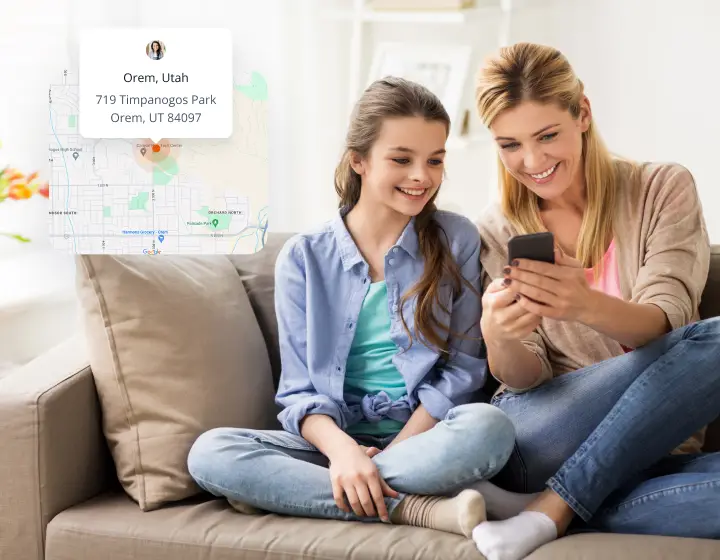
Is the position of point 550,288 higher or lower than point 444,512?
higher

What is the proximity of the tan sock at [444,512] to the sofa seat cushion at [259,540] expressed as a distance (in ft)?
0.06

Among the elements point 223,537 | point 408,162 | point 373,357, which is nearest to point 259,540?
point 223,537

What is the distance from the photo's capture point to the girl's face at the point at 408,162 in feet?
5.72

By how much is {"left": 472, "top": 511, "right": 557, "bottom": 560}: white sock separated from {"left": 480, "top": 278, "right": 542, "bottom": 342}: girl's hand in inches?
11.2

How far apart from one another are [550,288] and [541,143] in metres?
0.33

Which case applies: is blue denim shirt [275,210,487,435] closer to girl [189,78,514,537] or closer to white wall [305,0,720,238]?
girl [189,78,514,537]

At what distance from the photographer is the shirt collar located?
1.81m

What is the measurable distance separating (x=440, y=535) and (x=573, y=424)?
0.98 feet

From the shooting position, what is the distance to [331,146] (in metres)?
2.99

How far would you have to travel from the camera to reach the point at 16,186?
208 centimetres

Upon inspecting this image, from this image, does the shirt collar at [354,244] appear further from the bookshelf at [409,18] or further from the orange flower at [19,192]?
the bookshelf at [409,18]

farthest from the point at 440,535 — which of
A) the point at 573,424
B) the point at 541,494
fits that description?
the point at 573,424
